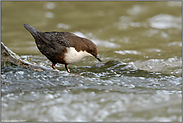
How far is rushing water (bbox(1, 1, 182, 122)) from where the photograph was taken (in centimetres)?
271

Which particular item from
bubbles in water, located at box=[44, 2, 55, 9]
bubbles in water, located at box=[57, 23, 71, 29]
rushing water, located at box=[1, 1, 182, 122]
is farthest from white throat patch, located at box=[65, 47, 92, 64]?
bubbles in water, located at box=[44, 2, 55, 9]

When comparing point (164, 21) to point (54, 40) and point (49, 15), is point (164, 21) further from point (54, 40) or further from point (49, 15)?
point (54, 40)

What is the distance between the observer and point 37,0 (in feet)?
34.3

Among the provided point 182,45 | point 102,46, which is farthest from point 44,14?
point 182,45

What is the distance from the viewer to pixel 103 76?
13.1 feet

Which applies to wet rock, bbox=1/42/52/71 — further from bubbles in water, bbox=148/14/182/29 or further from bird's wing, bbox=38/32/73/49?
bubbles in water, bbox=148/14/182/29

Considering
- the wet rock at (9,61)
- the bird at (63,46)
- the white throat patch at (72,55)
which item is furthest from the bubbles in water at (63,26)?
the wet rock at (9,61)

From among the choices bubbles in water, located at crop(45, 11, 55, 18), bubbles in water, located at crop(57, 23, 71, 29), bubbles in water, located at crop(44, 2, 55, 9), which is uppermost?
bubbles in water, located at crop(44, 2, 55, 9)

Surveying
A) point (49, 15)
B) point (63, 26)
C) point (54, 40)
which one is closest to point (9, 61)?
point (54, 40)

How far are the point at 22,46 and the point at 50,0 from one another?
12.9 ft

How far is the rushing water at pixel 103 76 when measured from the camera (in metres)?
2.71

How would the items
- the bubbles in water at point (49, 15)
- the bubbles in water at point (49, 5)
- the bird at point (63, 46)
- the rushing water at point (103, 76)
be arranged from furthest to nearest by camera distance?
the bubbles in water at point (49, 5), the bubbles in water at point (49, 15), the bird at point (63, 46), the rushing water at point (103, 76)

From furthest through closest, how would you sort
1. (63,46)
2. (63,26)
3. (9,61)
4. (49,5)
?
(49,5)
(63,26)
(63,46)
(9,61)

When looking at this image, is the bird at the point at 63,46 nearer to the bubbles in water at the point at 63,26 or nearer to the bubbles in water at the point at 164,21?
the bubbles in water at the point at 63,26
